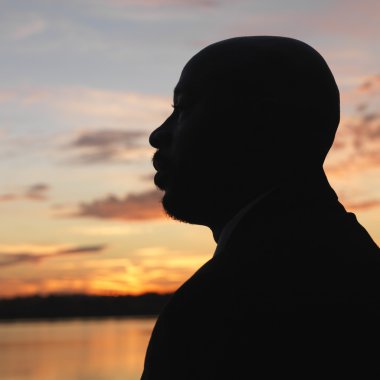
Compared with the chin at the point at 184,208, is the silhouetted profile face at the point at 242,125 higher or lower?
higher

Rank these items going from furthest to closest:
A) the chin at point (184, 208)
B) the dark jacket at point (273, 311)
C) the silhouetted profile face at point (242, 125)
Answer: the chin at point (184, 208), the silhouetted profile face at point (242, 125), the dark jacket at point (273, 311)

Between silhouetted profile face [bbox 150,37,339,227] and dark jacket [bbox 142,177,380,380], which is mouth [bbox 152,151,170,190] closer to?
silhouetted profile face [bbox 150,37,339,227]

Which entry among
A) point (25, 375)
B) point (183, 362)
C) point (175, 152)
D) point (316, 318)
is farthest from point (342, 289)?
point (25, 375)

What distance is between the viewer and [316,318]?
308 cm

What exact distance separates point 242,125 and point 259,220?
0.41 metres

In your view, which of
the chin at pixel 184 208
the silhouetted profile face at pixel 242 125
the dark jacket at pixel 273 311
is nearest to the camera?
the dark jacket at pixel 273 311

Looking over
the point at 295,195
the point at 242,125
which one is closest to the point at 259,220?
the point at 295,195

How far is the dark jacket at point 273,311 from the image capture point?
9.82ft

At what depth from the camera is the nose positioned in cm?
382

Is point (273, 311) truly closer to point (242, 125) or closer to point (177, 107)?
point (242, 125)

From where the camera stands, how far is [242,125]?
3561 millimetres

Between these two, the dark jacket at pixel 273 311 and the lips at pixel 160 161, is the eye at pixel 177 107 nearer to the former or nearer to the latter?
the lips at pixel 160 161

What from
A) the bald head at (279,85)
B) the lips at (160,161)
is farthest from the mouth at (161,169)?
the bald head at (279,85)

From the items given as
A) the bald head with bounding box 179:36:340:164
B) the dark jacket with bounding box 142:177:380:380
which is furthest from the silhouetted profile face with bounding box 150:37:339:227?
the dark jacket with bounding box 142:177:380:380
